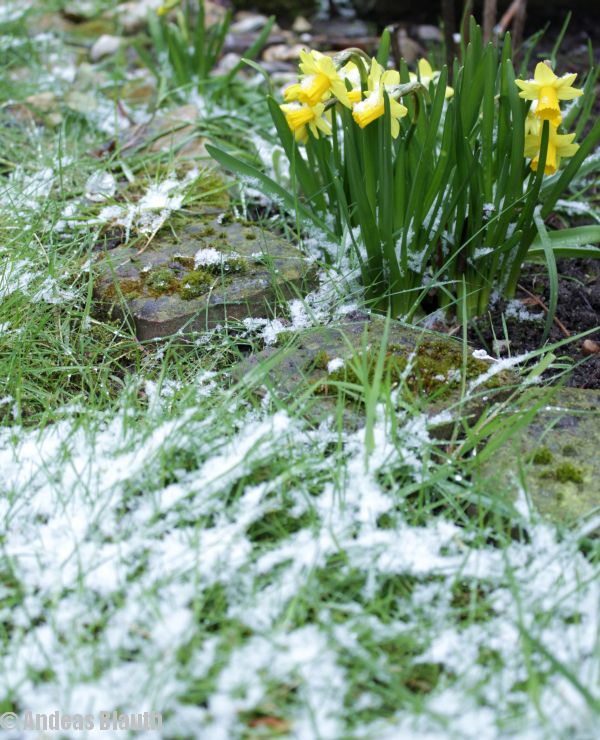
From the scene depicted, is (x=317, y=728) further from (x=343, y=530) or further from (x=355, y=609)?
(x=343, y=530)

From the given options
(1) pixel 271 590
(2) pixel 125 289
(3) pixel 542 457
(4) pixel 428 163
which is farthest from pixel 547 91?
(1) pixel 271 590

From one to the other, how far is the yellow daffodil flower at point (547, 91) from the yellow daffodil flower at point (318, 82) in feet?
1.20

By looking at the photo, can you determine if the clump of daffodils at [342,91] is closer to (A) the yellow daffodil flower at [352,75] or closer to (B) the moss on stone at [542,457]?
(A) the yellow daffodil flower at [352,75]

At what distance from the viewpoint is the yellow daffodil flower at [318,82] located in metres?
1.64

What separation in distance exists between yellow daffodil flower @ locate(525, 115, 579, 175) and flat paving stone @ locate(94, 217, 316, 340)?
563 mm

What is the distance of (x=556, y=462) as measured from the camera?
1.38 m

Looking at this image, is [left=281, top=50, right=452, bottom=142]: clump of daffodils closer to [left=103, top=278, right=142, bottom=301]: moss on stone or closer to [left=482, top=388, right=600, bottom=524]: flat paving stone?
[left=103, top=278, right=142, bottom=301]: moss on stone

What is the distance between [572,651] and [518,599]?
101mm

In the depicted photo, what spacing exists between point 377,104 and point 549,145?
0.39 m

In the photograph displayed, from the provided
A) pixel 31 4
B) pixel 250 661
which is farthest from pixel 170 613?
pixel 31 4

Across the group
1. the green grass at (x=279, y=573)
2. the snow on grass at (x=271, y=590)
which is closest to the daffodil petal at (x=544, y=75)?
the green grass at (x=279, y=573)

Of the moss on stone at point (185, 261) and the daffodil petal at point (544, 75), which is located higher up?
the daffodil petal at point (544, 75)

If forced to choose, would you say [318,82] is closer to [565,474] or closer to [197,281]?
[197,281]

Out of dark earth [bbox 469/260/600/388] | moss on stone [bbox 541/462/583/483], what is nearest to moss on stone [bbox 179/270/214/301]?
dark earth [bbox 469/260/600/388]
